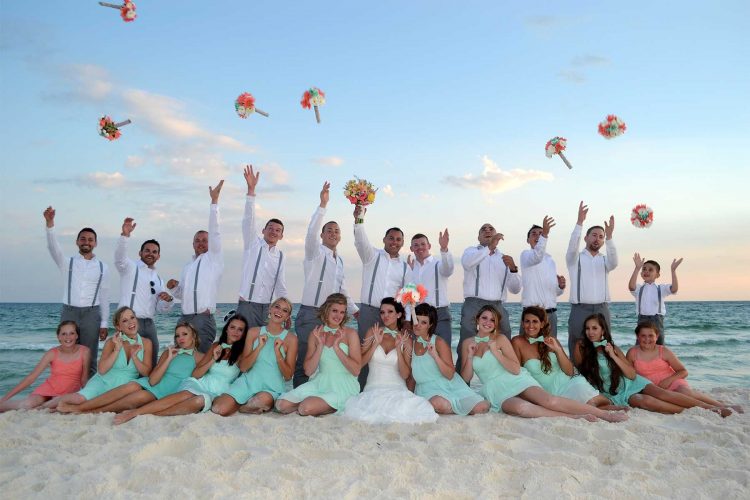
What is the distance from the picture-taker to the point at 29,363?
14.6m

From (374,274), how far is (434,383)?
1.60 m

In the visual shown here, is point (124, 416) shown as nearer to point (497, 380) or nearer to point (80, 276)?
point (80, 276)

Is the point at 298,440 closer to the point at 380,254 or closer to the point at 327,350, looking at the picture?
the point at 327,350

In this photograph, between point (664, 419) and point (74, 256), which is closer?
point (664, 419)

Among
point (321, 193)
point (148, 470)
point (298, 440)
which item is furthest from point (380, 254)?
point (148, 470)

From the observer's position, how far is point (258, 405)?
6.42 m

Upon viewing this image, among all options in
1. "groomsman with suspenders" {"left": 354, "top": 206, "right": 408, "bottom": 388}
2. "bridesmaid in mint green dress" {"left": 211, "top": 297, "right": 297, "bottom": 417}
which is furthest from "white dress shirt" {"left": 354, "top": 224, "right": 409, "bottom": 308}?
"bridesmaid in mint green dress" {"left": 211, "top": 297, "right": 297, "bottom": 417}

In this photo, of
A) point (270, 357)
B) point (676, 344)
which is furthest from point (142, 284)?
point (676, 344)

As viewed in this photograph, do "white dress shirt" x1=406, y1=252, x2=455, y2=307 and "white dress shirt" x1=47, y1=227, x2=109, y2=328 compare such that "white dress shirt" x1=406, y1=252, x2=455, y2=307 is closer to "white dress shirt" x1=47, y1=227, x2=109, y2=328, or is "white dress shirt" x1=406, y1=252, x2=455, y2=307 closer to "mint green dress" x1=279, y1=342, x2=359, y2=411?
"mint green dress" x1=279, y1=342, x2=359, y2=411

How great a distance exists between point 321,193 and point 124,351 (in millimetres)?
3015

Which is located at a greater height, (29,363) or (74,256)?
(74,256)

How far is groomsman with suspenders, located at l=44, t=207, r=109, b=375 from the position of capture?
25.2ft

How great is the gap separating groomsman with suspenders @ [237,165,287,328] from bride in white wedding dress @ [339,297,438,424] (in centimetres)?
137

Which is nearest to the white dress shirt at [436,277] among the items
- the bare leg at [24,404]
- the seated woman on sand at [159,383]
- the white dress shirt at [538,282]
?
the white dress shirt at [538,282]
